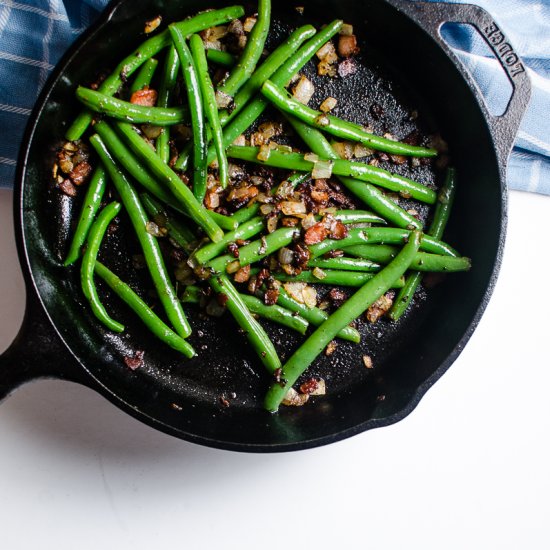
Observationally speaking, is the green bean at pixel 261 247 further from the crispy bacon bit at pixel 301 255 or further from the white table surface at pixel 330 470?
the white table surface at pixel 330 470

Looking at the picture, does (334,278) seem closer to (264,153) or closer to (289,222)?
(289,222)

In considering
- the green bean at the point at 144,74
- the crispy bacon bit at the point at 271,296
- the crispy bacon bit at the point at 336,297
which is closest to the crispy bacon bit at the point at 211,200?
the crispy bacon bit at the point at 271,296

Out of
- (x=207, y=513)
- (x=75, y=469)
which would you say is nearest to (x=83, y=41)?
(x=75, y=469)

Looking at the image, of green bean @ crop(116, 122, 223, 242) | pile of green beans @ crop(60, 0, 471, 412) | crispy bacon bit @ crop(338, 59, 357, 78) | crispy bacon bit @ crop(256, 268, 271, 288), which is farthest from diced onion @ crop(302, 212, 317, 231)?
crispy bacon bit @ crop(338, 59, 357, 78)

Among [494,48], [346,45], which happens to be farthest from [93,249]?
[494,48]

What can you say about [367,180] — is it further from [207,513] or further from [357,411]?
[207,513]

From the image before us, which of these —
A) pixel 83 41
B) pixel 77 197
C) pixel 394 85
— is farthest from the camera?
pixel 394 85
